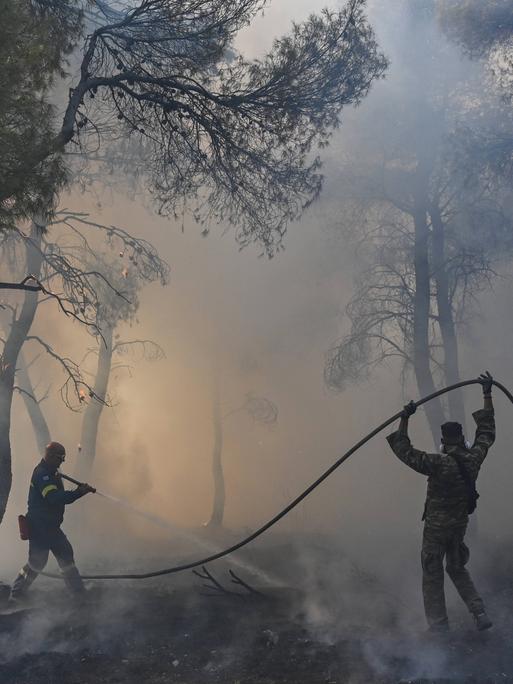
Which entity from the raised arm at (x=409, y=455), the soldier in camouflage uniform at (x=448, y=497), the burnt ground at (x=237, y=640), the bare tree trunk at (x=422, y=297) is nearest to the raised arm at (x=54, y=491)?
the burnt ground at (x=237, y=640)

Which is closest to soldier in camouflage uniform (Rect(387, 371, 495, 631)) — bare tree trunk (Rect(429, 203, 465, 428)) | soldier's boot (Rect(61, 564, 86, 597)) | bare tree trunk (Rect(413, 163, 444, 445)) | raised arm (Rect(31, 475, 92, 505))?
raised arm (Rect(31, 475, 92, 505))

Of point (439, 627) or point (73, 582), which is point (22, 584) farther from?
point (439, 627)

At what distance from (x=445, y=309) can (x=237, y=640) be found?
6928 millimetres

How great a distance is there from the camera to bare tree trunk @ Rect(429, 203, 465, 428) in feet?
35.8

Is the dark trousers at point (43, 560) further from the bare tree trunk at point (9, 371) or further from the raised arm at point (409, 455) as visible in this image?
the raised arm at point (409, 455)

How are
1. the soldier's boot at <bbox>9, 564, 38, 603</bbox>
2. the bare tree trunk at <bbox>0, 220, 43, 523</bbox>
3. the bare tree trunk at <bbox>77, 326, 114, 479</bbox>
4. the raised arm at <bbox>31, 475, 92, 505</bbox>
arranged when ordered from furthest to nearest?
the bare tree trunk at <bbox>77, 326, 114, 479</bbox>
the bare tree trunk at <bbox>0, 220, 43, 523</bbox>
the soldier's boot at <bbox>9, 564, 38, 603</bbox>
the raised arm at <bbox>31, 475, 92, 505</bbox>

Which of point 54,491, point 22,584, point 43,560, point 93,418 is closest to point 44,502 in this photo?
point 54,491

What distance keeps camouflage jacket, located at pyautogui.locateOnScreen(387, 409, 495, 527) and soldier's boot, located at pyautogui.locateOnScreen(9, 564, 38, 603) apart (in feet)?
13.8

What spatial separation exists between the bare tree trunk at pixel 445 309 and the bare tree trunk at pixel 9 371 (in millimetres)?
6106

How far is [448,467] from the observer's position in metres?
5.51

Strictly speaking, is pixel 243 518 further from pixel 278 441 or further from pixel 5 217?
pixel 5 217

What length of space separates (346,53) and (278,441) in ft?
49.0

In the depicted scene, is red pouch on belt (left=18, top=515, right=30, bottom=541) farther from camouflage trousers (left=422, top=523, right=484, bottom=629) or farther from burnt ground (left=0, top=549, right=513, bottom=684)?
camouflage trousers (left=422, top=523, right=484, bottom=629)

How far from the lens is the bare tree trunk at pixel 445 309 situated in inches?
430
